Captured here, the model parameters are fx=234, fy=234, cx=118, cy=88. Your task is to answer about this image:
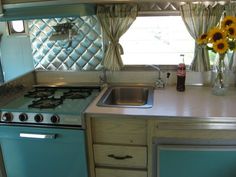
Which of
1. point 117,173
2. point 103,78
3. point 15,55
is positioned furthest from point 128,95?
point 15,55

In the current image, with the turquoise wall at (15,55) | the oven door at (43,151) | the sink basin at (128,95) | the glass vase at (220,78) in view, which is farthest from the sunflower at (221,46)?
the turquoise wall at (15,55)

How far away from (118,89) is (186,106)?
2.19 ft

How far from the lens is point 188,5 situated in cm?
182

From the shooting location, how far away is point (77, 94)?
194 cm

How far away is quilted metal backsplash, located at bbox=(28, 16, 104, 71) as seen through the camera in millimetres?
2068

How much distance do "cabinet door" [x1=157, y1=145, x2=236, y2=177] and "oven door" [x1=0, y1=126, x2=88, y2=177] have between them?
55 centimetres

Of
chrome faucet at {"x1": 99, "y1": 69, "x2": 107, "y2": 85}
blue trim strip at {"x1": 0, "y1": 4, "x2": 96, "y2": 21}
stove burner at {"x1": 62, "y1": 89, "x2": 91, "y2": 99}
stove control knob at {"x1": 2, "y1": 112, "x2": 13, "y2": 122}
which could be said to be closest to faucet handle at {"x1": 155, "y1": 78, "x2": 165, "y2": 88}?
chrome faucet at {"x1": 99, "y1": 69, "x2": 107, "y2": 85}

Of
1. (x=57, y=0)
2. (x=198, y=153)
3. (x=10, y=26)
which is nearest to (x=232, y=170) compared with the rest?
(x=198, y=153)

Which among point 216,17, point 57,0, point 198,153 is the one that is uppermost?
point 57,0

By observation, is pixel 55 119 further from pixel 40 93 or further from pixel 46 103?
pixel 40 93

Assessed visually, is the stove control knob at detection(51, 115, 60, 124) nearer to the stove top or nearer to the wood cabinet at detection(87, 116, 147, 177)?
the stove top

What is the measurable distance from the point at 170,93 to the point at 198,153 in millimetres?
538

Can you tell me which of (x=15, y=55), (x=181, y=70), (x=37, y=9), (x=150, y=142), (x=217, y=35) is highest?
(x=37, y=9)

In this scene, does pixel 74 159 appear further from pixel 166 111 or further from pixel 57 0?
pixel 57 0
